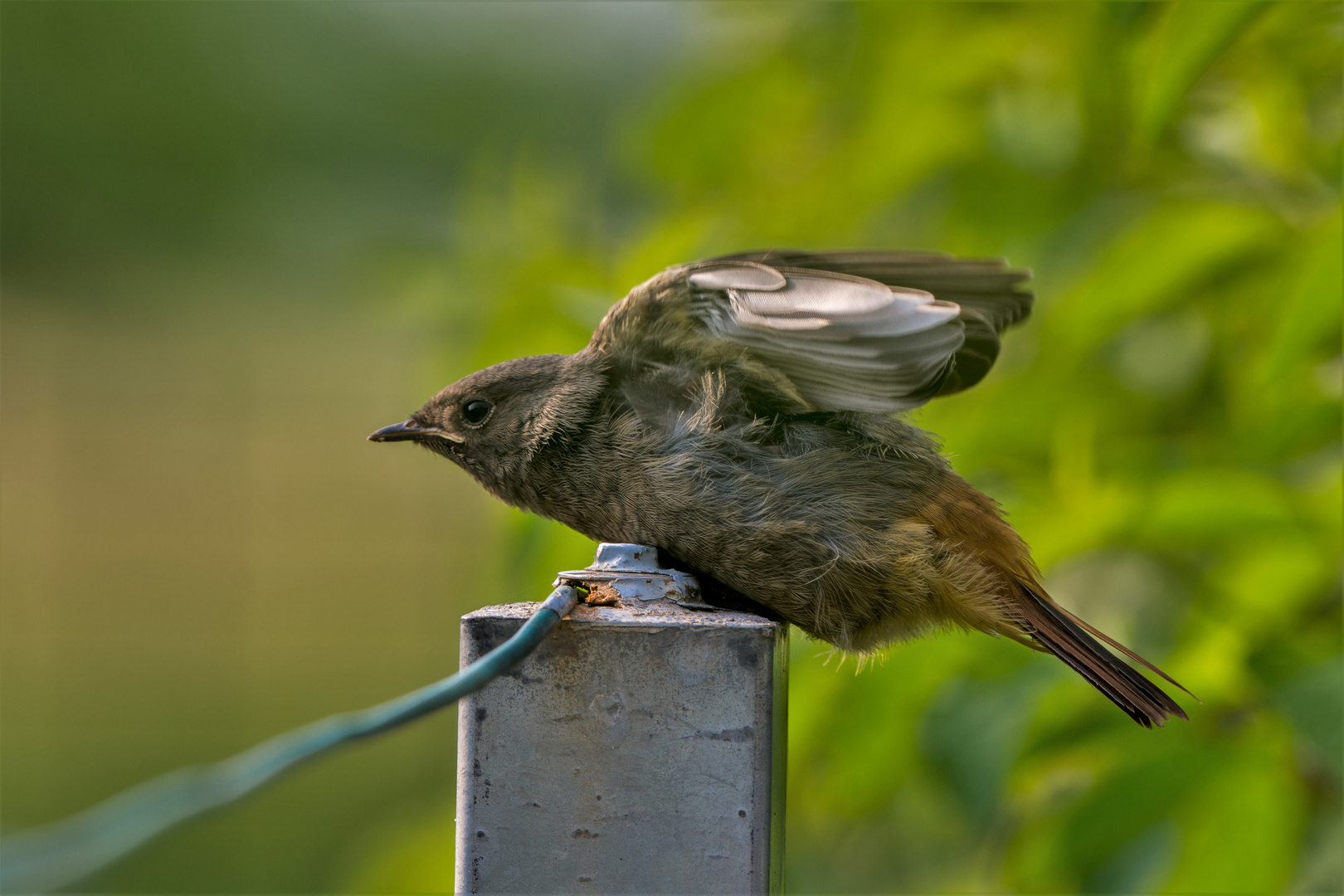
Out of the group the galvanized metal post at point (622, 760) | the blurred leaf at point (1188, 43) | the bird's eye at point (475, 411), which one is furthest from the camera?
the bird's eye at point (475, 411)

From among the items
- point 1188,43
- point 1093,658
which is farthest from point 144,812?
point 1188,43

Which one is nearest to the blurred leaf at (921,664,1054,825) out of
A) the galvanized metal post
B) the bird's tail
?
the bird's tail

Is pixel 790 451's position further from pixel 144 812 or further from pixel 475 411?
pixel 144 812

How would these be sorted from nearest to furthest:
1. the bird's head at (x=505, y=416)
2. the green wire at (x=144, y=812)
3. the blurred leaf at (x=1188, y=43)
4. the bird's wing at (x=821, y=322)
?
the green wire at (x=144, y=812), the blurred leaf at (x=1188, y=43), the bird's wing at (x=821, y=322), the bird's head at (x=505, y=416)

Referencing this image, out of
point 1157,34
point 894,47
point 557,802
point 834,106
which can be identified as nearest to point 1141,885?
point 557,802

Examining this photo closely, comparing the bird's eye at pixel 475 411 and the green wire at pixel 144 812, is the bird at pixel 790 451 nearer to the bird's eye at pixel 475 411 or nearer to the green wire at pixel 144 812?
the bird's eye at pixel 475 411

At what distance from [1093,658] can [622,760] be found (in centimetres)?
83

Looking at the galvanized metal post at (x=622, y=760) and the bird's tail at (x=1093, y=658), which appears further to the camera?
the bird's tail at (x=1093, y=658)

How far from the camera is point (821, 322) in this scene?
158cm

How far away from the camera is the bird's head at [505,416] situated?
179cm

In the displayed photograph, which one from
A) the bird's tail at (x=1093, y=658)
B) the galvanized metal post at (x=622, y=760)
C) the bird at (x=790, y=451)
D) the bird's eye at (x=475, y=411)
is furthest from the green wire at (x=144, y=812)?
the bird's tail at (x=1093, y=658)

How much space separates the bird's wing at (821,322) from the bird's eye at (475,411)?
258 mm

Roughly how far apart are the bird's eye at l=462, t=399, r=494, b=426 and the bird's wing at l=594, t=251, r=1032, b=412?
0.85 ft

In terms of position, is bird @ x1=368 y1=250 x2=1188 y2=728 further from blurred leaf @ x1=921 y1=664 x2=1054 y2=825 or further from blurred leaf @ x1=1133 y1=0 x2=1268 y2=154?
blurred leaf @ x1=1133 y1=0 x2=1268 y2=154
